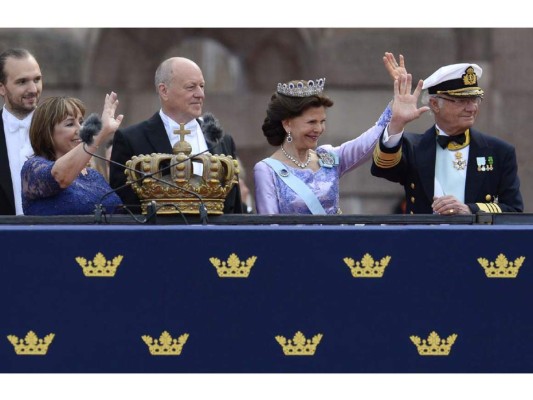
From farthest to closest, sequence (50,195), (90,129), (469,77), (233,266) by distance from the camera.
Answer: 1. (469,77)
2. (50,195)
3. (90,129)
4. (233,266)

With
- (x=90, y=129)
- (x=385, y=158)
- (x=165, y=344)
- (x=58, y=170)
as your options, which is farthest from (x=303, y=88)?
(x=165, y=344)

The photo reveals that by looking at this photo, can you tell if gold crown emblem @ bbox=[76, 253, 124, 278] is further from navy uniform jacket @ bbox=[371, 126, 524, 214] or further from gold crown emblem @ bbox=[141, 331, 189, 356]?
navy uniform jacket @ bbox=[371, 126, 524, 214]

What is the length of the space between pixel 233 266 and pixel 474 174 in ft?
5.02

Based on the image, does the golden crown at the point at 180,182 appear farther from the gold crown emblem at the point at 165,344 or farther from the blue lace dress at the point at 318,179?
the gold crown emblem at the point at 165,344

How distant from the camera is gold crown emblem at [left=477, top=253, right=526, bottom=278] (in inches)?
251

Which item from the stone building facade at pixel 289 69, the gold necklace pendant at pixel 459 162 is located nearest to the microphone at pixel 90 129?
the gold necklace pendant at pixel 459 162

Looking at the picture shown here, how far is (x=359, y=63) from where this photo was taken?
45.7 ft

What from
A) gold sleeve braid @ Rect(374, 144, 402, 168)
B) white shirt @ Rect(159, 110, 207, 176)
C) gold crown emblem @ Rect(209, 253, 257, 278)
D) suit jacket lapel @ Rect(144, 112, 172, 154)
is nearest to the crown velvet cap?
gold sleeve braid @ Rect(374, 144, 402, 168)

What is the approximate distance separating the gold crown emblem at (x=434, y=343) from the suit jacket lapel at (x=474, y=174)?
108 cm

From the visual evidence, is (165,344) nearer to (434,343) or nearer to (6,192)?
(434,343)

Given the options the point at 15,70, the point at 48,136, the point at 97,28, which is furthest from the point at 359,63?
the point at 48,136

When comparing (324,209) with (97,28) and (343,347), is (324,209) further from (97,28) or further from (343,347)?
(97,28)

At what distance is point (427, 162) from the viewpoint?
7344mm

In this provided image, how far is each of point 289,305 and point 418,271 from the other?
54 centimetres
